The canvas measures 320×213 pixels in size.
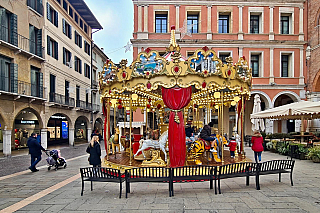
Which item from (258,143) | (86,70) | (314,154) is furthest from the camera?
(86,70)

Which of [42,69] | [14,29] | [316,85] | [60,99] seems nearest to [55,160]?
[14,29]

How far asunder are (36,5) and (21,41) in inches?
159

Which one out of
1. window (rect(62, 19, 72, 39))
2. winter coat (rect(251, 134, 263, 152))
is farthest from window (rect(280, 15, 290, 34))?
window (rect(62, 19, 72, 39))

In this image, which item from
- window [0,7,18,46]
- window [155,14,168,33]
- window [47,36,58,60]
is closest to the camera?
window [0,7,18,46]

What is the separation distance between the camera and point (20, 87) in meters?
15.9

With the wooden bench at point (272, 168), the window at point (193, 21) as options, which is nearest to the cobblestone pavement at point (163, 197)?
the wooden bench at point (272, 168)

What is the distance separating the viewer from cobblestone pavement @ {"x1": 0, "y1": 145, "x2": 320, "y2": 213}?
203 inches

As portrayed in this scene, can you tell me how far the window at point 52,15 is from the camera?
771 inches

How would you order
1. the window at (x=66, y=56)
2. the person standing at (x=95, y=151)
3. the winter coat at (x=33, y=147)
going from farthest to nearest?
the window at (x=66, y=56) → the winter coat at (x=33, y=147) → the person standing at (x=95, y=151)

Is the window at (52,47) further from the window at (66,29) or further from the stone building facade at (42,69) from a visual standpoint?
the window at (66,29)

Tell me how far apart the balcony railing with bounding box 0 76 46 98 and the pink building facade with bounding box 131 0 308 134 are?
358 inches

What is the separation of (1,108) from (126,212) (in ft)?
45.0

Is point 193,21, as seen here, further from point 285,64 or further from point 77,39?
point 77,39

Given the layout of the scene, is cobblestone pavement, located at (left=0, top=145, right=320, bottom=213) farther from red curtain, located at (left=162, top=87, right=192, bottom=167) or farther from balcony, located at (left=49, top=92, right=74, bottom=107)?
balcony, located at (left=49, top=92, right=74, bottom=107)
